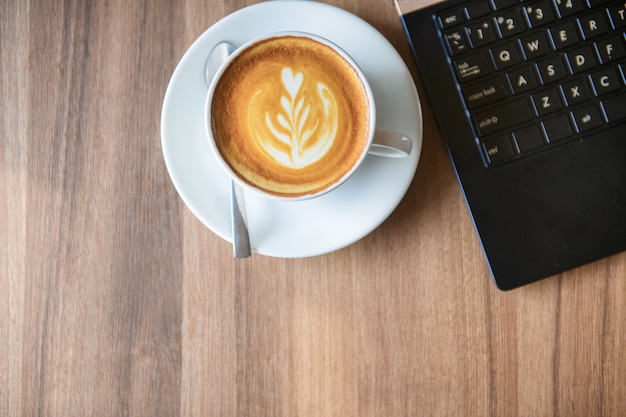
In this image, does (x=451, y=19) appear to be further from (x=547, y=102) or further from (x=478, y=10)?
(x=547, y=102)

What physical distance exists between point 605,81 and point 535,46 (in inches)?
3.4

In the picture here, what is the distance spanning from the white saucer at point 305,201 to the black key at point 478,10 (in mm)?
97

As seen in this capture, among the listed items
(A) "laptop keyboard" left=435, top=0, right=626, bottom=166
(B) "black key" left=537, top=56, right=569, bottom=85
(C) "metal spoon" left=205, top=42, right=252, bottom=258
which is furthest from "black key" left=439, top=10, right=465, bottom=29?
(C) "metal spoon" left=205, top=42, right=252, bottom=258

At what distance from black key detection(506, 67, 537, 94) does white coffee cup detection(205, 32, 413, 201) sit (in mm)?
141

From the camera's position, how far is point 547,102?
622 mm

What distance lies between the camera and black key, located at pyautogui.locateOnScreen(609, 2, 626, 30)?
63 cm

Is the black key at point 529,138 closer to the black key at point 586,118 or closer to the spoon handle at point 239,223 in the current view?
the black key at point 586,118

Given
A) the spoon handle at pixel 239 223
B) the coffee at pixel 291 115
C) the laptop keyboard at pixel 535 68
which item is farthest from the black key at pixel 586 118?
the spoon handle at pixel 239 223

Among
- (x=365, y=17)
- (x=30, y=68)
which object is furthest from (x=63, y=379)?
(x=365, y=17)

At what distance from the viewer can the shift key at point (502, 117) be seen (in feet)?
2.05

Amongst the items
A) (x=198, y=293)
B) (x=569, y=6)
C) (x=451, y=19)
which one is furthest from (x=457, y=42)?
(x=198, y=293)

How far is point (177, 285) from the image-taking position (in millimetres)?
658

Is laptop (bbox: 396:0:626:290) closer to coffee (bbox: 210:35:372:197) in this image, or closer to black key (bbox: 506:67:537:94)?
black key (bbox: 506:67:537:94)

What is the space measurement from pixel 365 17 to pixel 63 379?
21.9 inches
